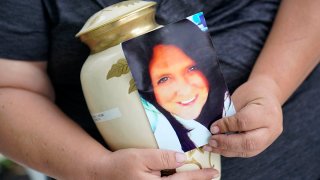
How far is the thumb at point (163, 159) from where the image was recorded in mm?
541

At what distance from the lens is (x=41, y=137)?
0.64 meters

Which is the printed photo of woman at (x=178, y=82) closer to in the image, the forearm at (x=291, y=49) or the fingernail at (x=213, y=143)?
the fingernail at (x=213, y=143)

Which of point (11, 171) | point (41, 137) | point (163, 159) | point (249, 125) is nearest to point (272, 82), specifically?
point (249, 125)

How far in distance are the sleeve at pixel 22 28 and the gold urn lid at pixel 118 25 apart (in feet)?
0.49

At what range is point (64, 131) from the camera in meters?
0.64

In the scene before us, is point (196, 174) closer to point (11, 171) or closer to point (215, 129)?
point (215, 129)

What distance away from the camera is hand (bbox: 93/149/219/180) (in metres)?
0.54

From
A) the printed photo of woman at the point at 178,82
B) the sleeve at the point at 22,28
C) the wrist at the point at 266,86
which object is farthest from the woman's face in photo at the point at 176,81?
the sleeve at the point at 22,28

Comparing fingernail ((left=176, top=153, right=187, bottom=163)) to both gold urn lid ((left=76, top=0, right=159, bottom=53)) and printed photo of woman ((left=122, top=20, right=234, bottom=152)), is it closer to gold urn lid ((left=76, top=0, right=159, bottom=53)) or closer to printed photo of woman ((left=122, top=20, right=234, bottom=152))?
printed photo of woman ((left=122, top=20, right=234, bottom=152))

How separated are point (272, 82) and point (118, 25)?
0.97 ft

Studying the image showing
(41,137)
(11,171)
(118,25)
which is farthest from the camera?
(11,171)

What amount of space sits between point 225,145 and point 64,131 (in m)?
0.26

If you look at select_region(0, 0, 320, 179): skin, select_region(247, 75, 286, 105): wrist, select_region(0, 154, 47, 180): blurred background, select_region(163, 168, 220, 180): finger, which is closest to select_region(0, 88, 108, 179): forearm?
select_region(0, 0, 320, 179): skin

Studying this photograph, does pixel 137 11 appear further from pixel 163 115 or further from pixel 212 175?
pixel 212 175
